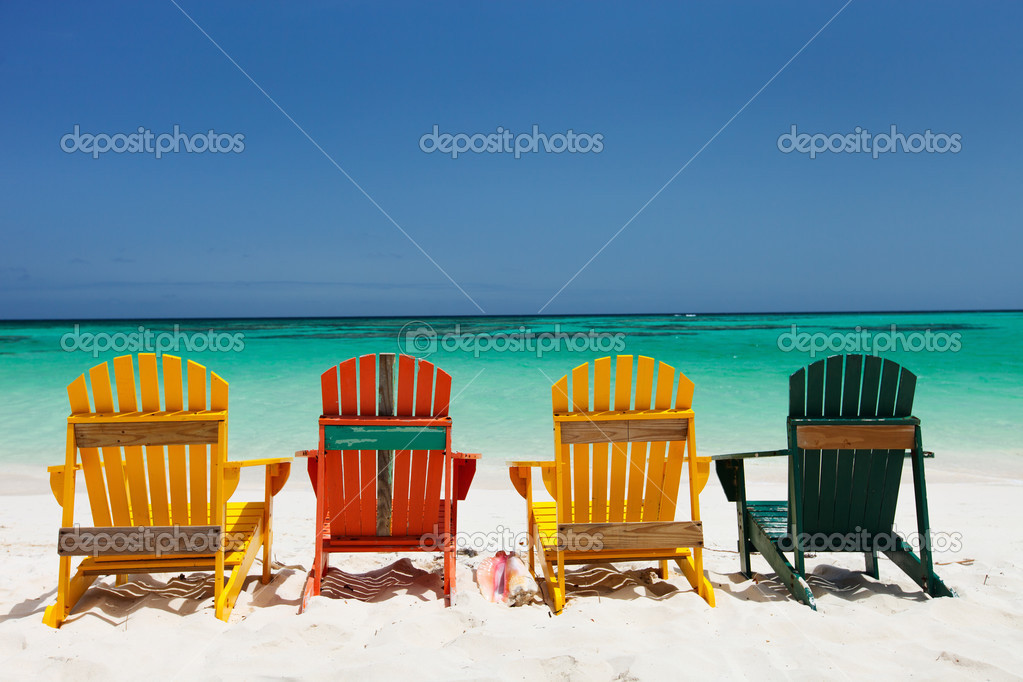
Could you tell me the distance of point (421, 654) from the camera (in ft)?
7.91

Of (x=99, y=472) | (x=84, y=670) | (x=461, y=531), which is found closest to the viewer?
(x=84, y=670)

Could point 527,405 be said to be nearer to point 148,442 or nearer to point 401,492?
point 401,492

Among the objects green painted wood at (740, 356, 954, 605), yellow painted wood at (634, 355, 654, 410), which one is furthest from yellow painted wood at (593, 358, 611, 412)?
green painted wood at (740, 356, 954, 605)

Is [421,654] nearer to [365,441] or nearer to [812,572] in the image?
[365,441]

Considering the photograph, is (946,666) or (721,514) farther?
(721,514)

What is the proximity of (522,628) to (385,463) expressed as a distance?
1.08 m

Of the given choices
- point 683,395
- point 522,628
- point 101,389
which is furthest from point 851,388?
point 101,389

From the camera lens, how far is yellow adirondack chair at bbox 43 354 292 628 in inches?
114

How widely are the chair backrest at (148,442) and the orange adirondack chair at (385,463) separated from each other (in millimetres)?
499

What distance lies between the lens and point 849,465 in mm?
3205

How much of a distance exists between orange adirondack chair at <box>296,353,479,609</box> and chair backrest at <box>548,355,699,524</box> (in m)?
0.55

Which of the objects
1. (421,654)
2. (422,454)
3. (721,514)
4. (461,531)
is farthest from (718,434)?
(421,654)

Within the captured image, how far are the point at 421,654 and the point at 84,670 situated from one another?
3.94 feet

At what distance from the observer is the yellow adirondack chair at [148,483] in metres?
2.89
